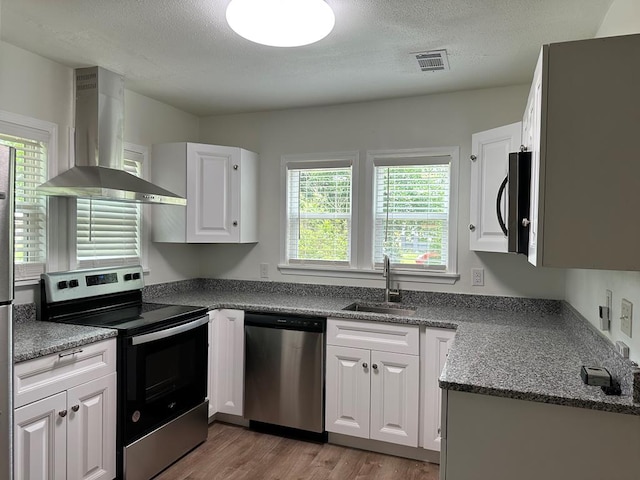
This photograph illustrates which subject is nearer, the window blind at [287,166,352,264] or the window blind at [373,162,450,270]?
the window blind at [373,162,450,270]

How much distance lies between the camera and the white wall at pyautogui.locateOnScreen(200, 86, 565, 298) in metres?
2.93

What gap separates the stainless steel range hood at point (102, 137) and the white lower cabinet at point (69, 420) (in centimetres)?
87

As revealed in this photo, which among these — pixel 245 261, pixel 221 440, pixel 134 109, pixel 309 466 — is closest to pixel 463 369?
pixel 309 466

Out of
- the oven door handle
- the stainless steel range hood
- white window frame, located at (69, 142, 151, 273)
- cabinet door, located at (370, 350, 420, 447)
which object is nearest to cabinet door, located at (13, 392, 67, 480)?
the oven door handle

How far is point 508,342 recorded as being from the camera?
2.06 metres

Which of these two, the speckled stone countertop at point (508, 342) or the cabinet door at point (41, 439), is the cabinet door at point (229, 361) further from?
the cabinet door at point (41, 439)

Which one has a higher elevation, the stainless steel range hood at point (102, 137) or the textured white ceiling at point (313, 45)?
the textured white ceiling at point (313, 45)

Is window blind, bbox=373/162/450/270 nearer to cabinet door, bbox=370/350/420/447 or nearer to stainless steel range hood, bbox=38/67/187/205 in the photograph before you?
cabinet door, bbox=370/350/420/447

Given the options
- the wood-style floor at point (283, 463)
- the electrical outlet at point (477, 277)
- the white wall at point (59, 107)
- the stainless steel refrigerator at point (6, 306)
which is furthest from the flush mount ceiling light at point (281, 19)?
the wood-style floor at point (283, 463)

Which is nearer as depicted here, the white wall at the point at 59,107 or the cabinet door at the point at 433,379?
the white wall at the point at 59,107

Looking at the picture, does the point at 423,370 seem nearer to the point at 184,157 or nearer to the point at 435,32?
the point at 435,32

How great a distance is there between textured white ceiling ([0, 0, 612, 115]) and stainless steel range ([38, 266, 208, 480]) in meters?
1.27

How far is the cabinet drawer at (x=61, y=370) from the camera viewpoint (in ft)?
5.95

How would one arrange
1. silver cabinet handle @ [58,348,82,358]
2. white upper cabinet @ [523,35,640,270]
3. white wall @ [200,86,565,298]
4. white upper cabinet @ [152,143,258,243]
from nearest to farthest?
white upper cabinet @ [523,35,640,270] < silver cabinet handle @ [58,348,82,358] < white wall @ [200,86,565,298] < white upper cabinet @ [152,143,258,243]
